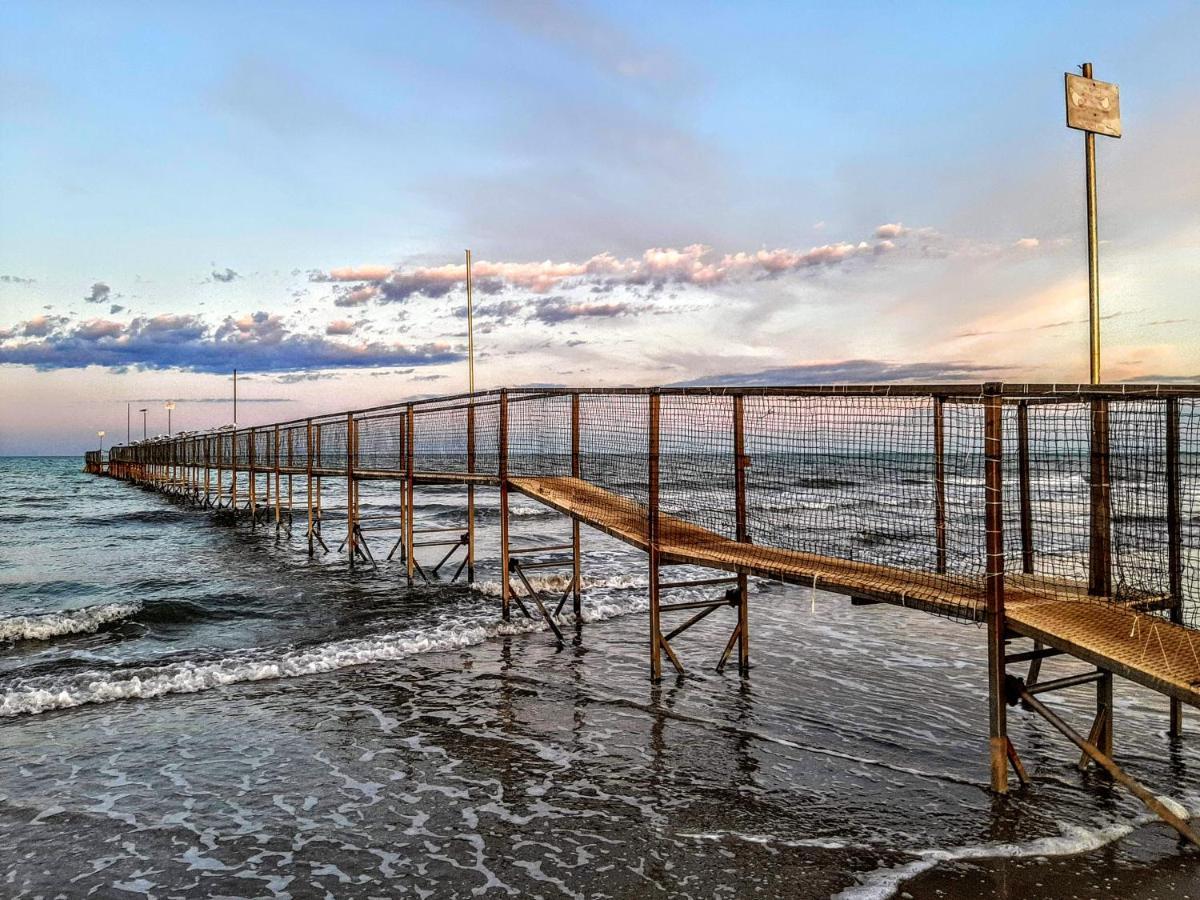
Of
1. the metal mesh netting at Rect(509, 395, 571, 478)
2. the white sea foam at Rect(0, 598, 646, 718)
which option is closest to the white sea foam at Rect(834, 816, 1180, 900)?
the white sea foam at Rect(0, 598, 646, 718)

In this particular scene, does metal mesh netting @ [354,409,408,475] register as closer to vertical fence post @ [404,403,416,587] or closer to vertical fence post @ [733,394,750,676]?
vertical fence post @ [404,403,416,587]

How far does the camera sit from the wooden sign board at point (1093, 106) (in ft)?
21.2

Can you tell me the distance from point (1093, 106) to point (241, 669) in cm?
1077

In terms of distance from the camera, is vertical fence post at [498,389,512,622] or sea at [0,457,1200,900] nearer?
sea at [0,457,1200,900]

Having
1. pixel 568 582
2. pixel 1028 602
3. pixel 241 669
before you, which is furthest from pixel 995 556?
pixel 568 582

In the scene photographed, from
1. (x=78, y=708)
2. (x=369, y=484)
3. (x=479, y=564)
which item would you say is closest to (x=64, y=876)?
(x=78, y=708)

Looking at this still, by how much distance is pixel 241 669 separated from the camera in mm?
9750

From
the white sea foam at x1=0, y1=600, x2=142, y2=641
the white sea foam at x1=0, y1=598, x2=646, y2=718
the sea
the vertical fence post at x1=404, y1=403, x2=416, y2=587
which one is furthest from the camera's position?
the vertical fence post at x1=404, y1=403, x2=416, y2=587

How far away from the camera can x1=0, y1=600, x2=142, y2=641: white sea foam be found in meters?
12.4

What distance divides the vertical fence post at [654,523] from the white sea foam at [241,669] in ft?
11.0

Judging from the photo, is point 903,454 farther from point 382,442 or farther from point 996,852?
point 382,442

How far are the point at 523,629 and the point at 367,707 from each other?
3857 mm

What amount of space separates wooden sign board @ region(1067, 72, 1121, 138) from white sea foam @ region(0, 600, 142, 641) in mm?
15004

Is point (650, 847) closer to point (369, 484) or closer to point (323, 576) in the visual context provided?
point (323, 576)
